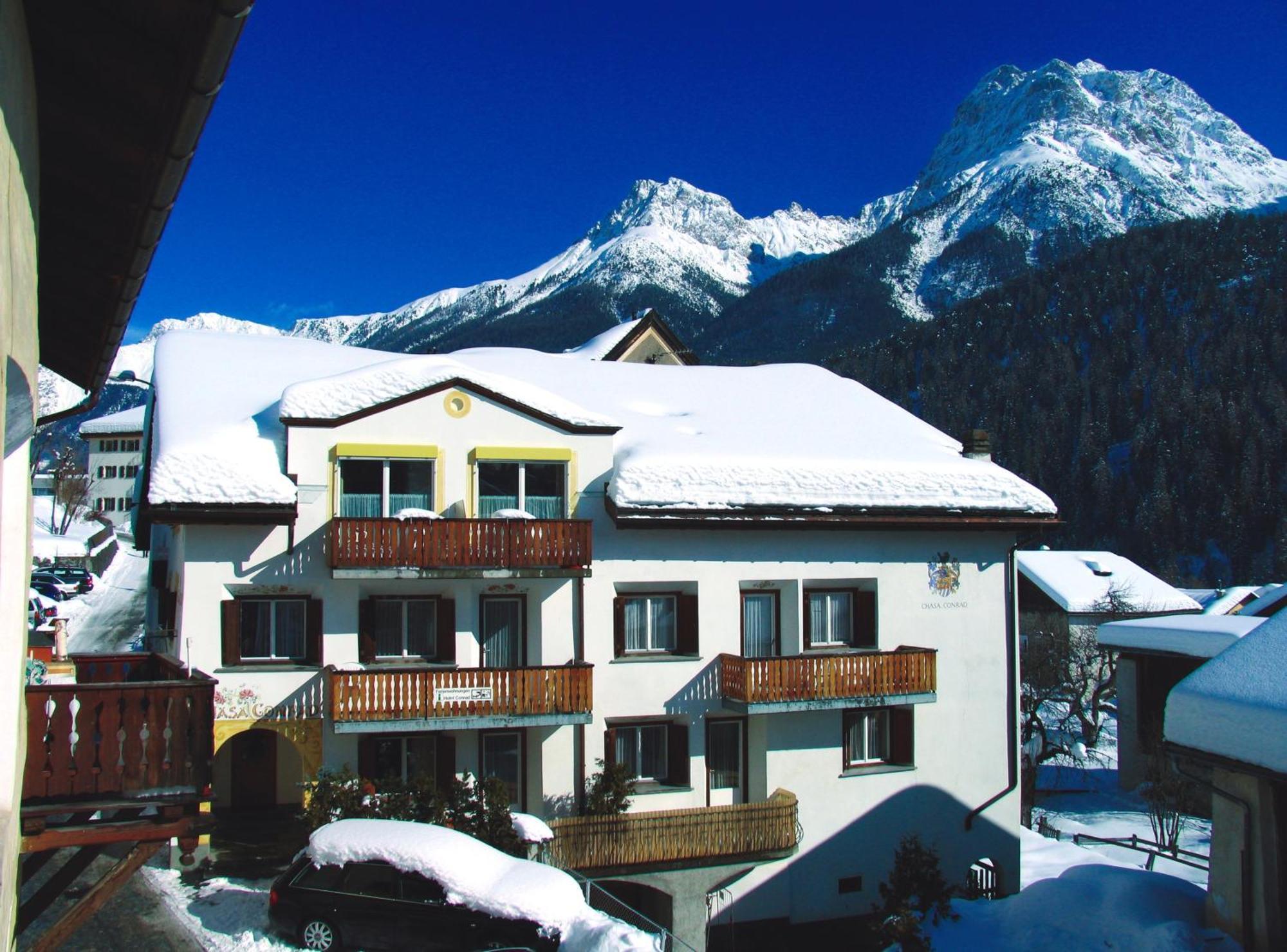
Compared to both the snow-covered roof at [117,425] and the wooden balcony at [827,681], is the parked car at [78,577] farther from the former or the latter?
the snow-covered roof at [117,425]

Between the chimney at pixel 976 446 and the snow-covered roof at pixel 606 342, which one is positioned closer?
the chimney at pixel 976 446

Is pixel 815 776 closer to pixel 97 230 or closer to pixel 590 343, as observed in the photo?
pixel 97 230

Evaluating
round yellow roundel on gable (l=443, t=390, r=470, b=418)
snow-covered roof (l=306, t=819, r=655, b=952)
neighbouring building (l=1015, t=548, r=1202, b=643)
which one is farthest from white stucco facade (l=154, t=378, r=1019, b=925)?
neighbouring building (l=1015, t=548, r=1202, b=643)

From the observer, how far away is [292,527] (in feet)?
66.7

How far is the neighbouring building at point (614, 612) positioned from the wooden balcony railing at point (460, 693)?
0.15ft

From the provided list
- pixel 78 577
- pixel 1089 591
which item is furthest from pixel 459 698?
pixel 1089 591

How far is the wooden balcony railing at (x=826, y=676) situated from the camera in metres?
22.3

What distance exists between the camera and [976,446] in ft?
92.2

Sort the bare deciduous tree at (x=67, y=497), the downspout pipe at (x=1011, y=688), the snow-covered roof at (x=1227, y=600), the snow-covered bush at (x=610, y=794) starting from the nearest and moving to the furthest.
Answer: the snow-covered bush at (x=610, y=794) < the downspout pipe at (x=1011, y=688) < the snow-covered roof at (x=1227, y=600) < the bare deciduous tree at (x=67, y=497)

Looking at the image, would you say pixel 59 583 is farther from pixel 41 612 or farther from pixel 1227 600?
pixel 1227 600

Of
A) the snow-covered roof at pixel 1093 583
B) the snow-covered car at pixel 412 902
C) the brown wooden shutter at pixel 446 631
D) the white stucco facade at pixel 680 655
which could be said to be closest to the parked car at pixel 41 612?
the white stucco facade at pixel 680 655

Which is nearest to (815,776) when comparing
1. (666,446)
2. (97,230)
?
(666,446)

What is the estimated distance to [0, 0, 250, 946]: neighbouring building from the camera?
3.27 meters

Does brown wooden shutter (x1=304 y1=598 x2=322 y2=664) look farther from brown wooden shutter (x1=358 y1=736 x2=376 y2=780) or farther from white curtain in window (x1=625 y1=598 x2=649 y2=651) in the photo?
white curtain in window (x1=625 y1=598 x2=649 y2=651)
